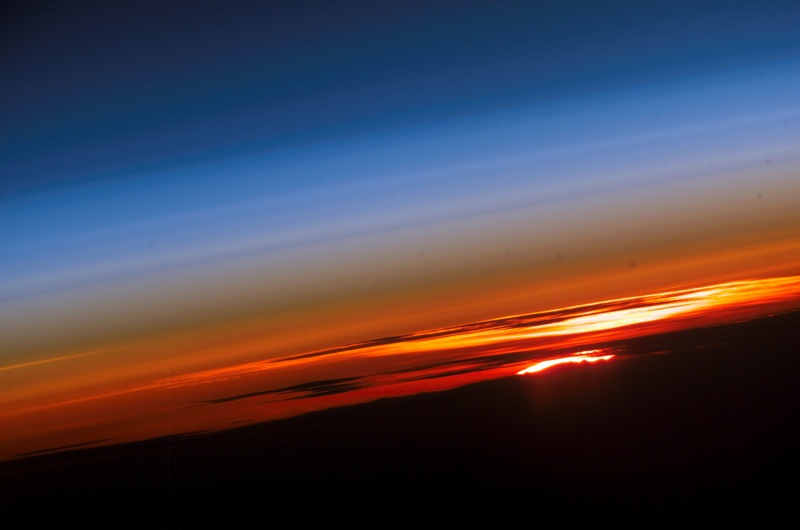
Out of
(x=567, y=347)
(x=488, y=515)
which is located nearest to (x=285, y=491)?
(x=488, y=515)

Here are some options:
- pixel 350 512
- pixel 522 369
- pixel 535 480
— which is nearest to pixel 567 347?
pixel 522 369

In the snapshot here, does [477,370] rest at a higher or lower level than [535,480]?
higher

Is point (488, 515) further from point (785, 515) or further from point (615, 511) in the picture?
point (785, 515)

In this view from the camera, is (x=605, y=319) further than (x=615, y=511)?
Yes

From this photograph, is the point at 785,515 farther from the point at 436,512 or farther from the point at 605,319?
the point at 436,512

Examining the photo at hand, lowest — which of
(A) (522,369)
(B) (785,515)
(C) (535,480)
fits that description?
(B) (785,515)

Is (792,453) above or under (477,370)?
under

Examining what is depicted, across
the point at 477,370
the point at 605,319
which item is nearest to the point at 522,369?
the point at 477,370

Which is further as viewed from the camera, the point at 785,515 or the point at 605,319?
the point at 605,319
